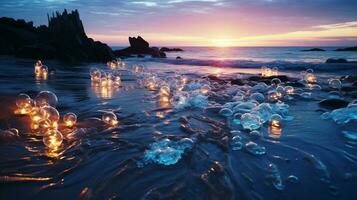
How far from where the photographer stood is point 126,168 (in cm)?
393

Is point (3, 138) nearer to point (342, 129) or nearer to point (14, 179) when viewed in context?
point (14, 179)

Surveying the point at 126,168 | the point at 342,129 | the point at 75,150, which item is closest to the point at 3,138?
the point at 75,150

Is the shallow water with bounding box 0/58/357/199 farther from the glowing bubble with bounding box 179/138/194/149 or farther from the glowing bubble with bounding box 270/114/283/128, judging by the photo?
the glowing bubble with bounding box 270/114/283/128

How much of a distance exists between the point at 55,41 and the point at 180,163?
1268 inches

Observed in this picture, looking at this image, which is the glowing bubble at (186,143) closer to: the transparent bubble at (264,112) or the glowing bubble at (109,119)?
the glowing bubble at (109,119)

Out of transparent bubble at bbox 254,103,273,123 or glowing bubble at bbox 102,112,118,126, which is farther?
transparent bubble at bbox 254,103,273,123

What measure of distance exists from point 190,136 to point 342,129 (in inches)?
116

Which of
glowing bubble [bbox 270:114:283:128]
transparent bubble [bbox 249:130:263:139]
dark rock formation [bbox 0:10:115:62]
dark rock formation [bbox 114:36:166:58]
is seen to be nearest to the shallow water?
transparent bubble [bbox 249:130:263:139]

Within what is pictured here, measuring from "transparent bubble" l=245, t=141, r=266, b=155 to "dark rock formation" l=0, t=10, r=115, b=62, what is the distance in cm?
2640

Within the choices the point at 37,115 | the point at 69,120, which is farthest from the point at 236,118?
the point at 37,115

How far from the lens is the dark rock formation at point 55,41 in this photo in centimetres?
2941

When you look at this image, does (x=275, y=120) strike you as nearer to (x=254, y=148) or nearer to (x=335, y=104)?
(x=254, y=148)

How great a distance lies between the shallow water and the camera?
3.36 metres

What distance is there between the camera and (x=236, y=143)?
192 inches
